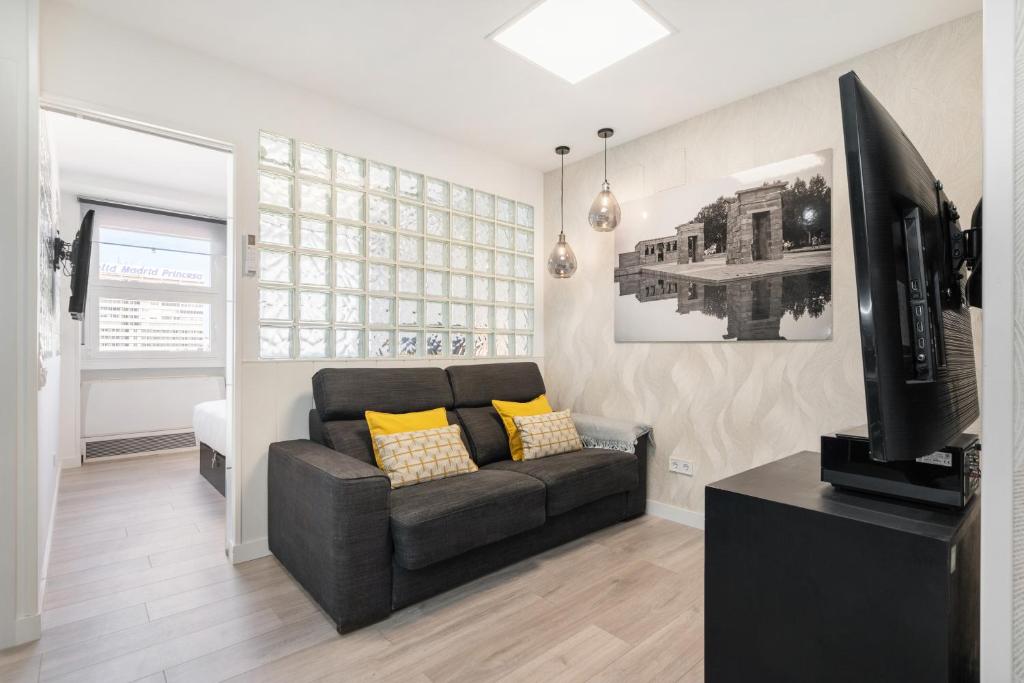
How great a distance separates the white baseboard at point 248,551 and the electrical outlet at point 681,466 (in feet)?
7.84

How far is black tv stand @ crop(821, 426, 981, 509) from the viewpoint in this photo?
38.7 inches

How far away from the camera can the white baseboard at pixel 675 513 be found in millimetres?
2992

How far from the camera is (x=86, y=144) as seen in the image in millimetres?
3703

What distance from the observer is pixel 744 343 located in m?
2.81

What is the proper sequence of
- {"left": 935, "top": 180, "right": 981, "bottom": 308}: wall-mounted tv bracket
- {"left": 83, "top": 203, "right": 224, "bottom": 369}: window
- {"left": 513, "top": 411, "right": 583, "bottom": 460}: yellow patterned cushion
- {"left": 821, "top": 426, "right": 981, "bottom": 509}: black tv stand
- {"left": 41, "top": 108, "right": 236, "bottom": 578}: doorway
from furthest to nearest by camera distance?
{"left": 83, "top": 203, "right": 224, "bottom": 369}: window
{"left": 41, "top": 108, "right": 236, "bottom": 578}: doorway
{"left": 513, "top": 411, "right": 583, "bottom": 460}: yellow patterned cushion
{"left": 821, "top": 426, "right": 981, "bottom": 509}: black tv stand
{"left": 935, "top": 180, "right": 981, "bottom": 308}: wall-mounted tv bracket

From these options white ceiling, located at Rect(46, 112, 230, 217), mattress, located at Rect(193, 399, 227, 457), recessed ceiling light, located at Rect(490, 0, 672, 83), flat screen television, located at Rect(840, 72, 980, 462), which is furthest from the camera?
white ceiling, located at Rect(46, 112, 230, 217)

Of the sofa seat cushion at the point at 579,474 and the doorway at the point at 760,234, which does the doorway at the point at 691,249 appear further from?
the sofa seat cushion at the point at 579,474

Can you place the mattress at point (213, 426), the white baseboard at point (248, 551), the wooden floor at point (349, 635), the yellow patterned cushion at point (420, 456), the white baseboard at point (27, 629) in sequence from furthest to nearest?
the mattress at point (213, 426) → the white baseboard at point (248, 551) → the yellow patterned cushion at point (420, 456) → the white baseboard at point (27, 629) → the wooden floor at point (349, 635)

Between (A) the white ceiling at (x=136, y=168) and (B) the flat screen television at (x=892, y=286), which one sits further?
(A) the white ceiling at (x=136, y=168)

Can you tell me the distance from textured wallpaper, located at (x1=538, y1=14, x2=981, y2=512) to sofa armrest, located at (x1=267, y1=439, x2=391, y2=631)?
6.32ft

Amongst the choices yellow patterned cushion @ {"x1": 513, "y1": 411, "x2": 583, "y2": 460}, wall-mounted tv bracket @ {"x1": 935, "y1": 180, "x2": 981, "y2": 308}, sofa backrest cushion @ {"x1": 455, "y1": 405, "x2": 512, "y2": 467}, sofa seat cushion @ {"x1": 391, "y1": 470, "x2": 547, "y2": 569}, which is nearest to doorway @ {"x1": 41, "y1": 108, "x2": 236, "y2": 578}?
sofa backrest cushion @ {"x1": 455, "y1": 405, "x2": 512, "y2": 467}

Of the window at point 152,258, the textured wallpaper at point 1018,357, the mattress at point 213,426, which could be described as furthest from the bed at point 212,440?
the textured wallpaper at point 1018,357

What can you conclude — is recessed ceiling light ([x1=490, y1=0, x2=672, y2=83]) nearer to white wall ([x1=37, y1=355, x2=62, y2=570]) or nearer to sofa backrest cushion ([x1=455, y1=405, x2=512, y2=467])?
sofa backrest cushion ([x1=455, y1=405, x2=512, y2=467])

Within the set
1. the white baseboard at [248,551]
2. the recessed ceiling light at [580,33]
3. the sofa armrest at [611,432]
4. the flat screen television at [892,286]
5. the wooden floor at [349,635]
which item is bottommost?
the wooden floor at [349,635]
